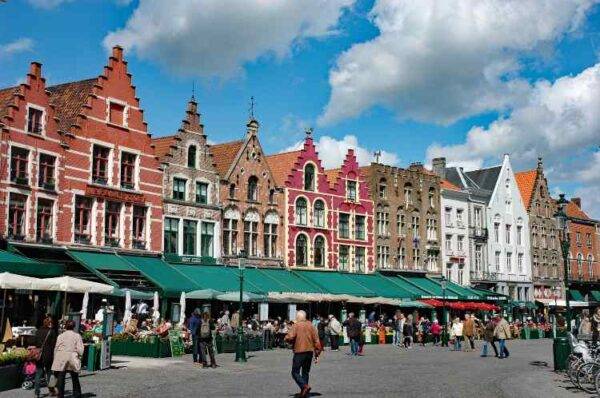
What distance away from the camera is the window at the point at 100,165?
3709 centimetres

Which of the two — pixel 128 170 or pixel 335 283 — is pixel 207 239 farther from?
pixel 335 283

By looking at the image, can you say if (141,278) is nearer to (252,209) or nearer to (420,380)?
(252,209)

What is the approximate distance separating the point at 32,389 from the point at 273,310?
27.7 m

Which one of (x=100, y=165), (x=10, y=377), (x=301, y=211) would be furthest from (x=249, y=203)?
(x=10, y=377)

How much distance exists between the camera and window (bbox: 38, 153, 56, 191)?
34438mm

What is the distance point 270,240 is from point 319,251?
455 centimetres

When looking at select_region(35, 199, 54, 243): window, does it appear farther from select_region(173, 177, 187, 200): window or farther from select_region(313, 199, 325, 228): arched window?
select_region(313, 199, 325, 228): arched window

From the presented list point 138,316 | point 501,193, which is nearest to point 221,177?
point 138,316

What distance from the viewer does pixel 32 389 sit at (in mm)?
17531

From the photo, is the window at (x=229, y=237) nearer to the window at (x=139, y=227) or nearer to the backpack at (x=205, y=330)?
the window at (x=139, y=227)

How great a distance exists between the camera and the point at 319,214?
165 ft

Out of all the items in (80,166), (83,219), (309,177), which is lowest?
(83,219)

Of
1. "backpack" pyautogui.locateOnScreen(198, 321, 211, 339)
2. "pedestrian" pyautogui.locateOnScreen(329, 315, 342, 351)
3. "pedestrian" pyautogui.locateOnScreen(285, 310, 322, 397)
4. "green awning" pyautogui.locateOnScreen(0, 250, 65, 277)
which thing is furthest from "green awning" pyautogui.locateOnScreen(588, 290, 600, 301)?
"pedestrian" pyautogui.locateOnScreen(285, 310, 322, 397)

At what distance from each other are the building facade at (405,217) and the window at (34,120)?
1052 inches
